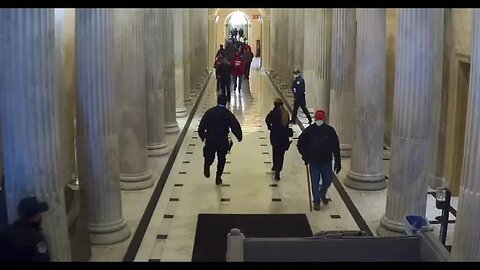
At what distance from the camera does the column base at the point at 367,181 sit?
1158 centimetres

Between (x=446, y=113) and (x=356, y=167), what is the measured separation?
5.53 ft

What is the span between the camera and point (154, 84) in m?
13.4

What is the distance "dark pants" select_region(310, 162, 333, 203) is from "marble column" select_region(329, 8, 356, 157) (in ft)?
10.8

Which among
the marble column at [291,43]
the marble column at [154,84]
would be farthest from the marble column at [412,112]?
the marble column at [291,43]

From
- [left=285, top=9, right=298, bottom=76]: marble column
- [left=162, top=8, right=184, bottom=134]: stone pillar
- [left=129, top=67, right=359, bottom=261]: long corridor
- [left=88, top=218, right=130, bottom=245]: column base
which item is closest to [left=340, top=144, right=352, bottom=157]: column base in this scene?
[left=129, top=67, right=359, bottom=261]: long corridor

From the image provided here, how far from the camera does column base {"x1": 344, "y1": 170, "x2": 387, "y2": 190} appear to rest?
11.6 metres

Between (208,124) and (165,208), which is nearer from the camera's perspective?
(165,208)

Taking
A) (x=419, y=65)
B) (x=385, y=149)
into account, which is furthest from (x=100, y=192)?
(x=385, y=149)

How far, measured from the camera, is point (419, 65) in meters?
8.53

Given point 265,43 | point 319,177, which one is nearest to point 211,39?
point 265,43

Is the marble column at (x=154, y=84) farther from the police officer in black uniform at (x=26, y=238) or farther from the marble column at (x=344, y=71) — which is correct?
the police officer in black uniform at (x=26, y=238)

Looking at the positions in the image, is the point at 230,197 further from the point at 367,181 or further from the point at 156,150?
the point at 156,150

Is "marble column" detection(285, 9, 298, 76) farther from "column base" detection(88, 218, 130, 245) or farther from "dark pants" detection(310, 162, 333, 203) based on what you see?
"column base" detection(88, 218, 130, 245)

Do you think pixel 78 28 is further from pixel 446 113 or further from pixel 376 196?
pixel 446 113
